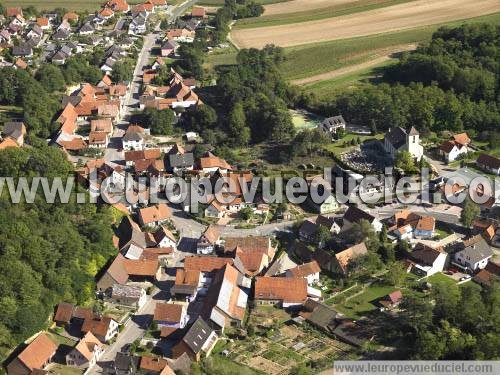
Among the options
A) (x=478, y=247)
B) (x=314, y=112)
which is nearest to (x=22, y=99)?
(x=314, y=112)

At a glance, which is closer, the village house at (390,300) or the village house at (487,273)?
the village house at (390,300)

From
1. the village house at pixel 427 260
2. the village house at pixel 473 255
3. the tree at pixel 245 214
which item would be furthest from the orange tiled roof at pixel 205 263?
the village house at pixel 473 255

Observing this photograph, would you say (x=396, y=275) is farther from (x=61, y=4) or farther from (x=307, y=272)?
(x=61, y=4)

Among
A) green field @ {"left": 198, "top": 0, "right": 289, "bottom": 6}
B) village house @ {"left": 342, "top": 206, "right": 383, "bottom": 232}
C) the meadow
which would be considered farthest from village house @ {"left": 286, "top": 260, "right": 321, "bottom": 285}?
the meadow

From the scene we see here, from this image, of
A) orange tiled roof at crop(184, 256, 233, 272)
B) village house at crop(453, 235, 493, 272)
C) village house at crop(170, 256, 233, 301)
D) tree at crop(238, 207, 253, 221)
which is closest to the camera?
village house at crop(170, 256, 233, 301)

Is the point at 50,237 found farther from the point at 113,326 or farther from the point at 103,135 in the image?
the point at 103,135

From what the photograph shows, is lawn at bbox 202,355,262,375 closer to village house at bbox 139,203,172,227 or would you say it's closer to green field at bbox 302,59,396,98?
village house at bbox 139,203,172,227

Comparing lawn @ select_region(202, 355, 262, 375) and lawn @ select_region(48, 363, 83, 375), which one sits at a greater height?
lawn @ select_region(48, 363, 83, 375)

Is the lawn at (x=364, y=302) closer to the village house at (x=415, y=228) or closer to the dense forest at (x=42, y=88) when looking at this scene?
the village house at (x=415, y=228)

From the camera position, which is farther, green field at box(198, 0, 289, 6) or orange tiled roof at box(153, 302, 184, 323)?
green field at box(198, 0, 289, 6)
